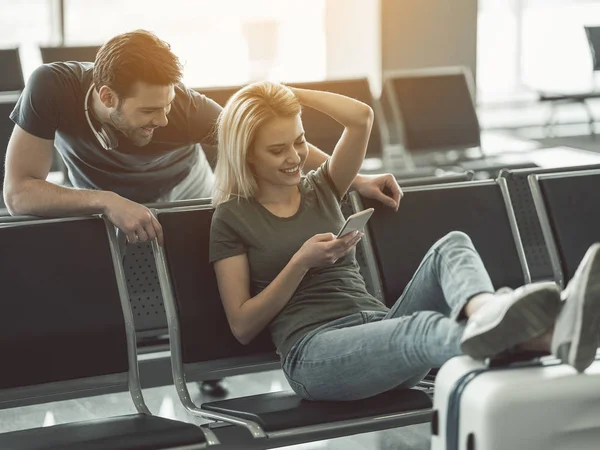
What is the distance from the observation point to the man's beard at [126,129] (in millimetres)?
2569

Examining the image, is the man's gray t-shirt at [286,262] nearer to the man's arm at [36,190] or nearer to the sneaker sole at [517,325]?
the man's arm at [36,190]

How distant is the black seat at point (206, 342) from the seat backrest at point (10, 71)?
7.86 ft

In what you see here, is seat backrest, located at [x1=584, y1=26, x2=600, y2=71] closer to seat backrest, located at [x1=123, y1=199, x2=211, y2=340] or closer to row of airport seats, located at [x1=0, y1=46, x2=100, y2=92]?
row of airport seats, located at [x1=0, y1=46, x2=100, y2=92]

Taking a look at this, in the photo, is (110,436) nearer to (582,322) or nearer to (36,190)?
(36,190)

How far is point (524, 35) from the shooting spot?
950 cm

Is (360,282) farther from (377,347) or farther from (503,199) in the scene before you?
(503,199)

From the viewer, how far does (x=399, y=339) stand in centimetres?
211

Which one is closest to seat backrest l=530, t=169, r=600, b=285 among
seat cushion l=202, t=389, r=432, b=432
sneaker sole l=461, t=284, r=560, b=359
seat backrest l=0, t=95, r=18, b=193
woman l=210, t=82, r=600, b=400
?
woman l=210, t=82, r=600, b=400

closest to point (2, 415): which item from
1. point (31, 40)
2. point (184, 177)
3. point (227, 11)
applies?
point (184, 177)

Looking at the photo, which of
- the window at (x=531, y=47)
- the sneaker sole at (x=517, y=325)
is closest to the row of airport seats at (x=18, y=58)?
the sneaker sole at (x=517, y=325)

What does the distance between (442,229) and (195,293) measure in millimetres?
691

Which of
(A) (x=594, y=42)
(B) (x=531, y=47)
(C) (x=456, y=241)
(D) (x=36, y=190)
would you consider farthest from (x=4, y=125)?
(B) (x=531, y=47)

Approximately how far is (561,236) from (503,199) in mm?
185

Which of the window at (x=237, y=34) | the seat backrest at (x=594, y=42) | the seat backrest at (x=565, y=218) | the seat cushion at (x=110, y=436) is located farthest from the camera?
the seat backrest at (x=594, y=42)
